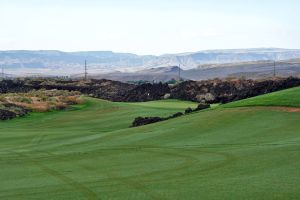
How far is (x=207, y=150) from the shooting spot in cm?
2131

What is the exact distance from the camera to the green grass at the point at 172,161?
42.9 ft

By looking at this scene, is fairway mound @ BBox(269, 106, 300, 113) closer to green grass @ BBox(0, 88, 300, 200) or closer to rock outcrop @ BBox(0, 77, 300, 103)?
green grass @ BBox(0, 88, 300, 200)

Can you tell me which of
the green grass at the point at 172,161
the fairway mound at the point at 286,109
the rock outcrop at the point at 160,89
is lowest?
the rock outcrop at the point at 160,89

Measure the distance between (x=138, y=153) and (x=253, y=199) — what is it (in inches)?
441

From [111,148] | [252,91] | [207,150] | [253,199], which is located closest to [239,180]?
[253,199]

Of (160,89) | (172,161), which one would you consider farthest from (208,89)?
(172,161)

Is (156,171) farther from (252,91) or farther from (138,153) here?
(252,91)

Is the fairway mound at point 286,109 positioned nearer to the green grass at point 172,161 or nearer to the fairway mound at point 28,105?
the green grass at point 172,161

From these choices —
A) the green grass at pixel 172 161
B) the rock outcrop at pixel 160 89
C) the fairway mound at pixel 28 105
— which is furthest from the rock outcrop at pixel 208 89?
the green grass at pixel 172 161

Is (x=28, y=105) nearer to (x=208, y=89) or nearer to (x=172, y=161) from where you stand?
(x=208, y=89)

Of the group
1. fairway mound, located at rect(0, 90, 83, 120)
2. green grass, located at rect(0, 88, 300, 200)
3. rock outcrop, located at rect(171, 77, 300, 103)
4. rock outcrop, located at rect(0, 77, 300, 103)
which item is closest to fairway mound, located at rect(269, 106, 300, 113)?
green grass, located at rect(0, 88, 300, 200)

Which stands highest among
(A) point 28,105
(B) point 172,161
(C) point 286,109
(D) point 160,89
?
(C) point 286,109

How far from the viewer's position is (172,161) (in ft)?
61.4

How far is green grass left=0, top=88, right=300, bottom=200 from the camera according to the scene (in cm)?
1308
